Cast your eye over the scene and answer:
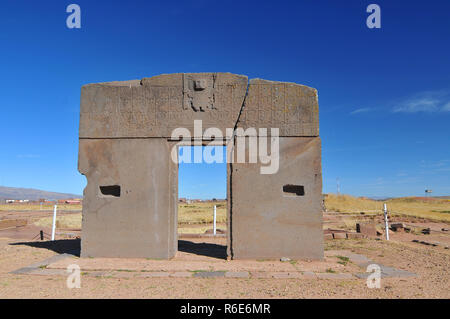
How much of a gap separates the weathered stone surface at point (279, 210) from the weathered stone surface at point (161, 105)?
136 cm

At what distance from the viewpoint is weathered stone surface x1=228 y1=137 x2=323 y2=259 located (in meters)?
6.53

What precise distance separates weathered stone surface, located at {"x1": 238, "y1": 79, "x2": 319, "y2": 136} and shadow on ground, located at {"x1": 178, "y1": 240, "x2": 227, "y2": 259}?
2.99m

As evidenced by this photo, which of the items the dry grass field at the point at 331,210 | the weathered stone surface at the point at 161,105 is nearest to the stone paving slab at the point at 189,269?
the weathered stone surface at the point at 161,105

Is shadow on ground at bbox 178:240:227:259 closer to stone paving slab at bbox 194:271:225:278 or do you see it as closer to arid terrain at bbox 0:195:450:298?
arid terrain at bbox 0:195:450:298

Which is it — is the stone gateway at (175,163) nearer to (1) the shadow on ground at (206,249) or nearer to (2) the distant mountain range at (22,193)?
(1) the shadow on ground at (206,249)

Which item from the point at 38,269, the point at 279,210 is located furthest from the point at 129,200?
the point at 279,210

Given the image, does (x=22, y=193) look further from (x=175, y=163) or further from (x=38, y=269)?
(x=175, y=163)

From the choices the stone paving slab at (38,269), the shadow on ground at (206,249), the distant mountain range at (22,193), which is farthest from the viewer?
the distant mountain range at (22,193)

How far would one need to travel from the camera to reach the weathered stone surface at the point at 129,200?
6691 millimetres

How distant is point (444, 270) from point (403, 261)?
0.87m

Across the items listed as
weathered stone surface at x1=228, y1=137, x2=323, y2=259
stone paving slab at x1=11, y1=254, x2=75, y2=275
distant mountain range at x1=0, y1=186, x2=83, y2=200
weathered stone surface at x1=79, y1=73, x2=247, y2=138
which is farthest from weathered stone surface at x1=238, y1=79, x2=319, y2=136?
distant mountain range at x1=0, y1=186, x2=83, y2=200

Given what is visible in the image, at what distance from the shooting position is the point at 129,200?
6.78m
